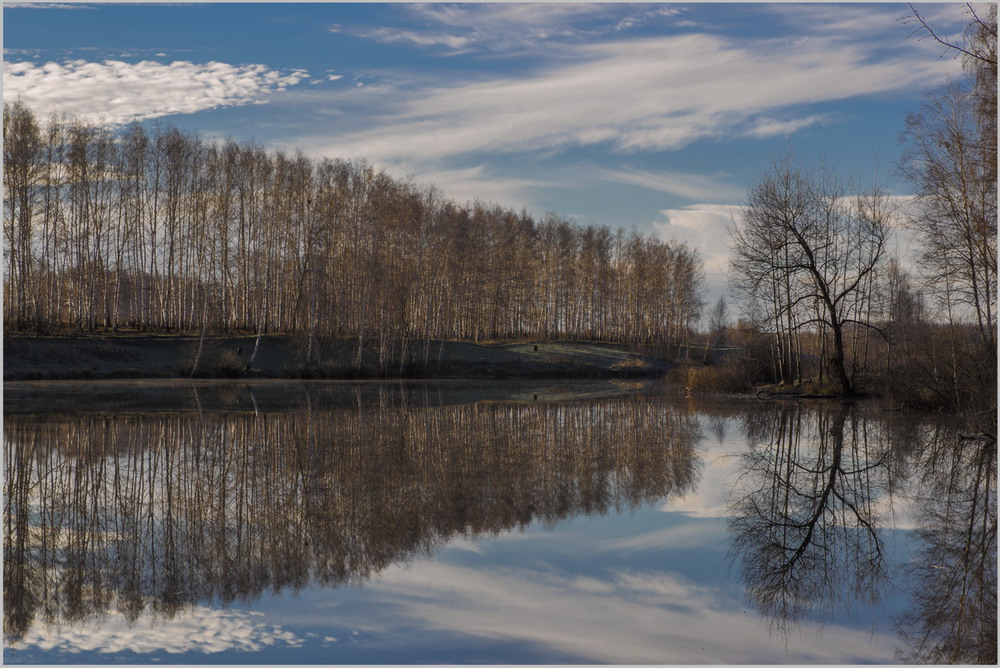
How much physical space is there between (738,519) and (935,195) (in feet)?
42.6

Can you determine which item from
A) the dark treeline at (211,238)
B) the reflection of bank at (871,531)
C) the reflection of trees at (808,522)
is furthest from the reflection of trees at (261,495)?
the dark treeline at (211,238)

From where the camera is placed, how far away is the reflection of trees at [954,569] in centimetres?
481

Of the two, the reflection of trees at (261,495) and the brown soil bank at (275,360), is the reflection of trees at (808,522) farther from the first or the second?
the brown soil bank at (275,360)

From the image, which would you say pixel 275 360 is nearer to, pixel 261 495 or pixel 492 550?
pixel 261 495

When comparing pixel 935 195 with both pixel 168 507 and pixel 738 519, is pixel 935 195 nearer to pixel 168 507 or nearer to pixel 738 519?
pixel 738 519

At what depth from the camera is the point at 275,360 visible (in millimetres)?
41812

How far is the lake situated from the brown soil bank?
23195 mm

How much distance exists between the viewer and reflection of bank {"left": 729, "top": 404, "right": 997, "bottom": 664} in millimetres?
5258

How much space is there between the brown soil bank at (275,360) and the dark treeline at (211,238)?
1671mm

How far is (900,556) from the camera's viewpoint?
6.77 metres

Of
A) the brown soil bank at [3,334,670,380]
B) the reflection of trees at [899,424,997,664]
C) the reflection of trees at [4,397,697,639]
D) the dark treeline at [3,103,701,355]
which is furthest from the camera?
the dark treeline at [3,103,701,355]

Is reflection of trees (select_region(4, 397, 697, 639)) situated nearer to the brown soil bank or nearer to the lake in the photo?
the lake

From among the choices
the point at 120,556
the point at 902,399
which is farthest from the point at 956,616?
the point at 902,399

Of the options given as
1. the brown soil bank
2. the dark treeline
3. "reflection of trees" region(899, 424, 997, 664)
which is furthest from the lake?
the dark treeline
